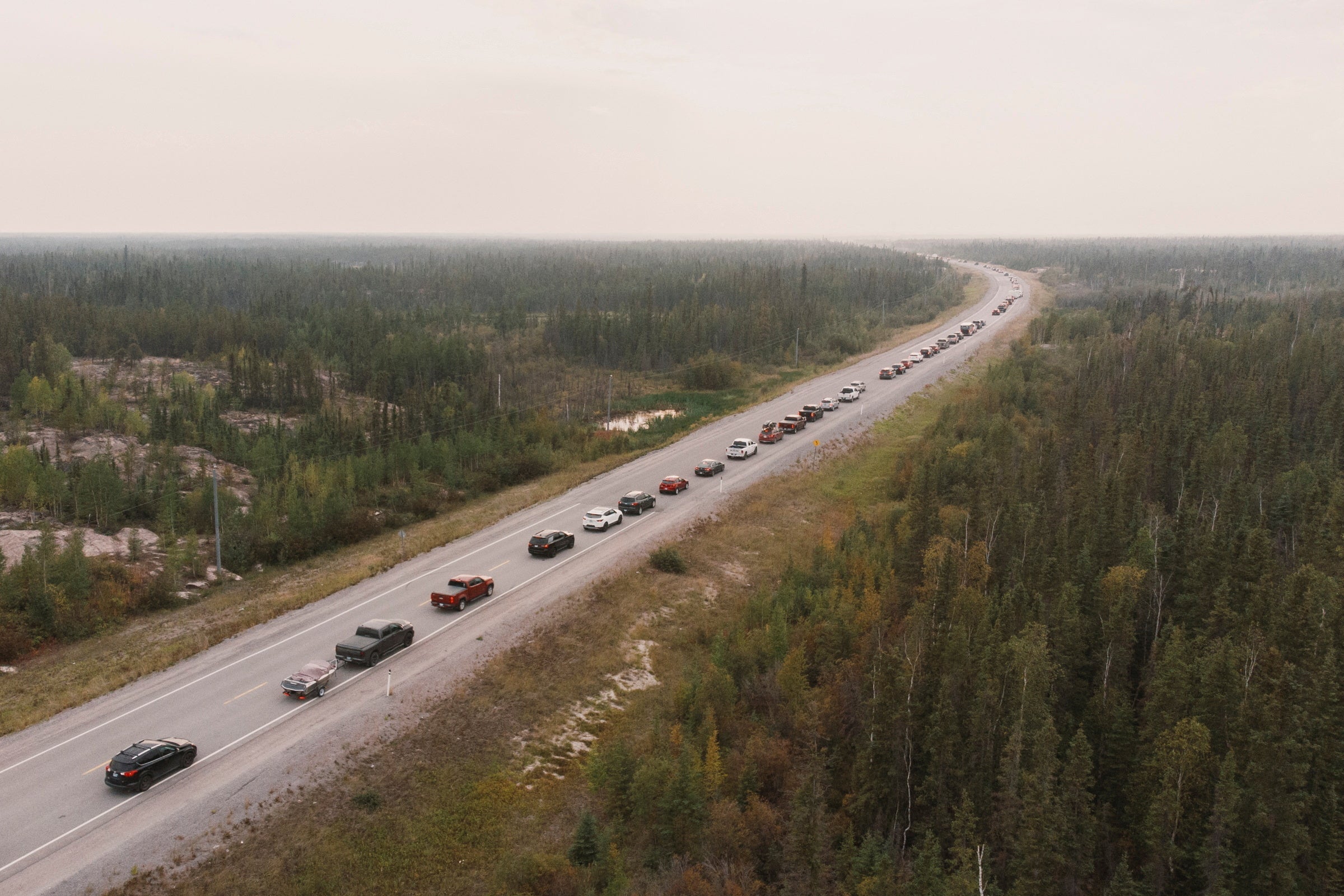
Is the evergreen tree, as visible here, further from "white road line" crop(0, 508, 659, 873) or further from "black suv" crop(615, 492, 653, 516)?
"black suv" crop(615, 492, 653, 516)

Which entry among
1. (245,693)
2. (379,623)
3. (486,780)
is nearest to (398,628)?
(379,623)

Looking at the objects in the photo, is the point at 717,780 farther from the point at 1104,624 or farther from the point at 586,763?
the point at 1104,624

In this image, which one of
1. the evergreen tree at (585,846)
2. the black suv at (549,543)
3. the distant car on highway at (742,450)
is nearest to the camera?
the evergreen tree at (585,846)

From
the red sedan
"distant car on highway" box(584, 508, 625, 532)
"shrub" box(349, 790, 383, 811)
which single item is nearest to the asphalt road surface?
"distant car on highway" box(584, 508, 625, 532)

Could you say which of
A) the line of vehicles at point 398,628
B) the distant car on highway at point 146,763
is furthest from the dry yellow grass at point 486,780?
the line of vehicles at point 398,628

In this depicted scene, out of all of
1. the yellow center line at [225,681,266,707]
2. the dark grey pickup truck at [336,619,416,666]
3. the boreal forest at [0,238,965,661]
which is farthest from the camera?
the boreal forest at [0,238,965,661]

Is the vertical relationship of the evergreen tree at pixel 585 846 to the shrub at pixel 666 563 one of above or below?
below

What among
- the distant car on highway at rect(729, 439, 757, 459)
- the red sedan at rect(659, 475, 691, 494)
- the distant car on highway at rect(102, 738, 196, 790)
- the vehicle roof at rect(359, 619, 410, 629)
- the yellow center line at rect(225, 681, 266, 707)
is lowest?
the yellow center line at rect(225, 681, 266, 707)

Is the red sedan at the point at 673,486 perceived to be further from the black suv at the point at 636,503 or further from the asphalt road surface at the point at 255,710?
the asphalt road surface at the point at 255,710
